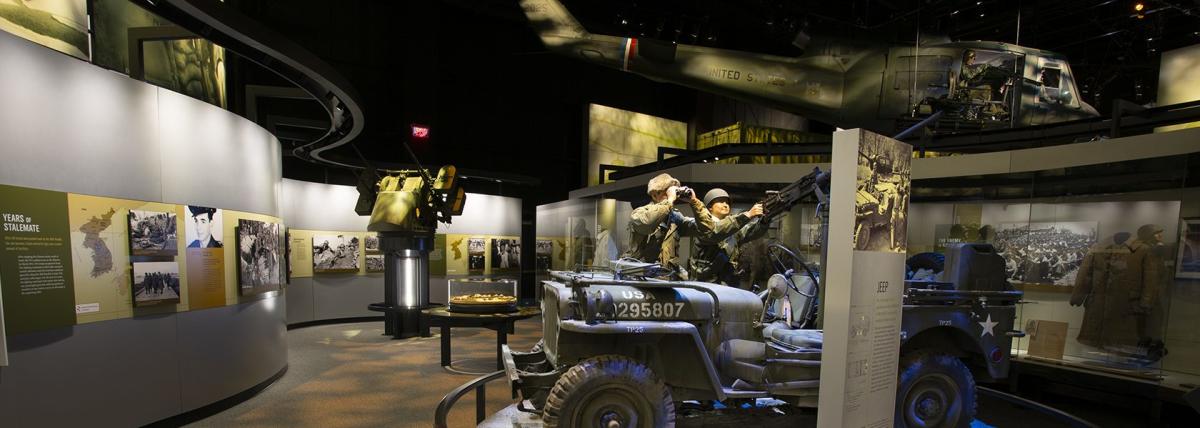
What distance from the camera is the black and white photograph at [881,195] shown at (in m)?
2.14

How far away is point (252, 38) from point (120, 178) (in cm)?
186

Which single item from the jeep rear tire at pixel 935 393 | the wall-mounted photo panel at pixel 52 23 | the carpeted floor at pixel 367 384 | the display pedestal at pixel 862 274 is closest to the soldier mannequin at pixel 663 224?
the jeep rear tire at pixel 935 393

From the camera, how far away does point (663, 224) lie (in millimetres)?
4859

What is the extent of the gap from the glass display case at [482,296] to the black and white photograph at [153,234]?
131 inches

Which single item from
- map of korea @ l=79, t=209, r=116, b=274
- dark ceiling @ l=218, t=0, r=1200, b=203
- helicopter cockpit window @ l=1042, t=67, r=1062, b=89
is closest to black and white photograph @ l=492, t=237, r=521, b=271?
dark ceiling @ l=218, t=0, r=1200, b=203

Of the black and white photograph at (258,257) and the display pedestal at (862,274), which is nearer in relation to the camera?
the display pedestal at (862,274)

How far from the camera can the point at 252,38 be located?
4113 millimetres

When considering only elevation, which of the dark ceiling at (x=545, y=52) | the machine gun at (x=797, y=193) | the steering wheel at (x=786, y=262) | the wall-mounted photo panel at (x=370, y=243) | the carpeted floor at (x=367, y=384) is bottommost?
Answer: the carpeted floor at (x=367, y=384)

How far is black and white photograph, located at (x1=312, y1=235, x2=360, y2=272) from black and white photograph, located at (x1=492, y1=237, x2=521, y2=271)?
3265mm

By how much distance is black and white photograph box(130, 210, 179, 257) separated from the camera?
14.7 ft

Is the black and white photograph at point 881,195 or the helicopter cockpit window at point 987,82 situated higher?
the helicopter cockpit window at point 987,82

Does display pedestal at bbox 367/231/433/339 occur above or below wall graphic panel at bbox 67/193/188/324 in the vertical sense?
below

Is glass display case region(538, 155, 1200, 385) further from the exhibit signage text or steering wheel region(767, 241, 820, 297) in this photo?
the exhibit signage text

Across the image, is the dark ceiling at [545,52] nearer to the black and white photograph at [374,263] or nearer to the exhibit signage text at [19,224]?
the black and white photograph at [374,263]
